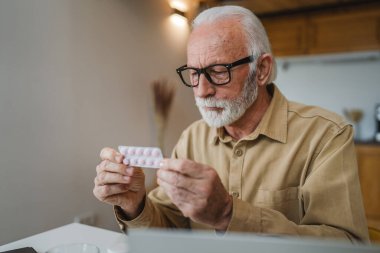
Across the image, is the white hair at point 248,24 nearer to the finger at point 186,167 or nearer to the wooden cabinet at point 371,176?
the finger at point 186,167

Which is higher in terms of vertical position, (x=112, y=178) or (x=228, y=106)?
(x=228, y=106)

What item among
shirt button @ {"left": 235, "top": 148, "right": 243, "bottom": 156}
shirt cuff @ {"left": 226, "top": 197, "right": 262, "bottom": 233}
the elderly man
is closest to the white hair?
the elderly man

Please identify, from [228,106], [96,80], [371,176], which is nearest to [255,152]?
[228,106]

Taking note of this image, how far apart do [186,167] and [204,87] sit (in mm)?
467

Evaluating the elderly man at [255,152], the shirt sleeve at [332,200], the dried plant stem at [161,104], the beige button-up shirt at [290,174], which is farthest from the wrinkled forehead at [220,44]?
the dried plant stem at [161,104]

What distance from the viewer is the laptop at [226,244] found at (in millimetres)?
324

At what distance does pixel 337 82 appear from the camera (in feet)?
12.8

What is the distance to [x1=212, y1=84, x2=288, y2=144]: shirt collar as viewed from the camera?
3.59ft

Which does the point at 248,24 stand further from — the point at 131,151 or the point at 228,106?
the point at 131,151

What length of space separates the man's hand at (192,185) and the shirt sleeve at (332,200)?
0.17 m

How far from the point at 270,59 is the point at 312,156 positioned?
1.21ft

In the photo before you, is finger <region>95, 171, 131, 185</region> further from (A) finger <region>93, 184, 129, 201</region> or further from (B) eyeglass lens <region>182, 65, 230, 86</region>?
(B) eyeglass lens <region>182, 65, 230, 86</region>

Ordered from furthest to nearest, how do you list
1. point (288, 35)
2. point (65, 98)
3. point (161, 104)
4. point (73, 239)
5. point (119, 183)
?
point (288, 35) → point (161, 104) → point (65, 98) → point (73, 239) → point (119, 183)

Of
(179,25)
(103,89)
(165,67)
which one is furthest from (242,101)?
(179,25)
